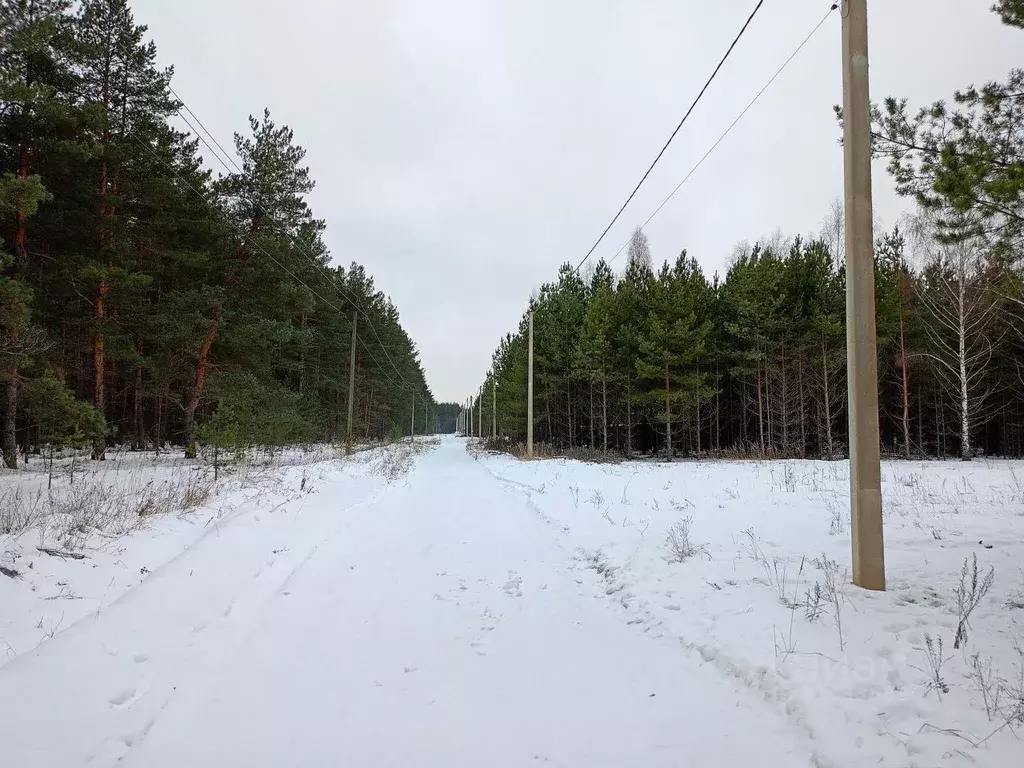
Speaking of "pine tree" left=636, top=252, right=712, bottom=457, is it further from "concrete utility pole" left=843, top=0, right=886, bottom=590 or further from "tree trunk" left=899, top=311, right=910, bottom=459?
"concrete utility pole" left=843, top=0, right=886, bottom=590

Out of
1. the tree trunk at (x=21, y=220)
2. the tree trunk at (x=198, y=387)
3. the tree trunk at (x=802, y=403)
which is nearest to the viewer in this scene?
the tree trunk at (x=21, y=220)

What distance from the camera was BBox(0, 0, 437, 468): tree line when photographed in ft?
40.0

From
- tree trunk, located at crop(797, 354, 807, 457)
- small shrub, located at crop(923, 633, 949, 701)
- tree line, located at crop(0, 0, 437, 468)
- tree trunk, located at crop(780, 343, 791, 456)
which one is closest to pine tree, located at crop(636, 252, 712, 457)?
tree trunk, located at crop(780, 343, 791, 456)

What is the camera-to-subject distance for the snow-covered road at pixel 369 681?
2.39 m

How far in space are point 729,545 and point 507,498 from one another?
647 centimetres

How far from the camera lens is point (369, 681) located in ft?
10.2

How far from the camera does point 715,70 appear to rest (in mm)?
6555

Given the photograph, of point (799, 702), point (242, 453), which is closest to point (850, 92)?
point (799, 702)

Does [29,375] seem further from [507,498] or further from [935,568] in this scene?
[935,568]

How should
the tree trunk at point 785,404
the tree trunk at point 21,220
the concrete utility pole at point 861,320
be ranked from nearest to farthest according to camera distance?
the concrete utility pole at point 861,320, the tree trunk at point 21,220, the tree trunk at point 785,404

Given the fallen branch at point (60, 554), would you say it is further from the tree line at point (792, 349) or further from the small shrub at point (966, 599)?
the tree line at point (792, 349)

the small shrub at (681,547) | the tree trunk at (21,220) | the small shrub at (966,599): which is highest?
the tree trunk at (21,220)

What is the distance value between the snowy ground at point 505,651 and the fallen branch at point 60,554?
114 millimetres

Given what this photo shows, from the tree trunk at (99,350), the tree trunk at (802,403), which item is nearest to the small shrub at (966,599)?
the tree trunk at (99,350)
